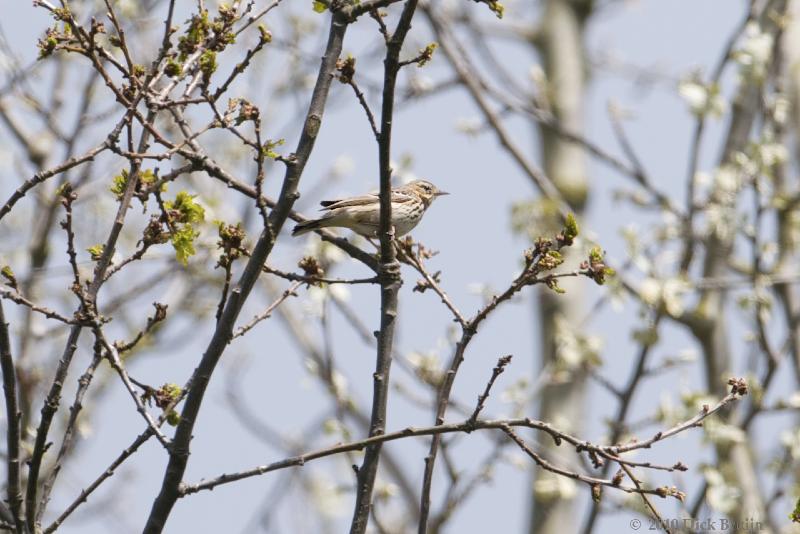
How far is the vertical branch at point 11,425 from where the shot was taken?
3.52 meters

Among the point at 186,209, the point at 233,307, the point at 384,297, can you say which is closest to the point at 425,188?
the point at 384,297

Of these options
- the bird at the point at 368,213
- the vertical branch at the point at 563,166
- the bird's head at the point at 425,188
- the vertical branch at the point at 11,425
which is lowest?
the vertical branch at the point at 11,425

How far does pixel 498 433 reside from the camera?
8.12m

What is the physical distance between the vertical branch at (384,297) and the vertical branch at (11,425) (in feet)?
3.95

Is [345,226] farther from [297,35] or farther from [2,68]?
[297,35]

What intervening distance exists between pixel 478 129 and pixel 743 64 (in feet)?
9.86

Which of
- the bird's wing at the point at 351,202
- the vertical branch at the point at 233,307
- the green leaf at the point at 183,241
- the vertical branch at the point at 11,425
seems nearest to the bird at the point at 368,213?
the bird's wing at the point at 351,202

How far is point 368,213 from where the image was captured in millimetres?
6555

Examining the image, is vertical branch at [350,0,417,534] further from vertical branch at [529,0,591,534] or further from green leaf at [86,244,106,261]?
vertical branch at [529,0,591,534]

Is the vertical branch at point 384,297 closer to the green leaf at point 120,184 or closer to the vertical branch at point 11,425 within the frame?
the green leaf at point 120,184

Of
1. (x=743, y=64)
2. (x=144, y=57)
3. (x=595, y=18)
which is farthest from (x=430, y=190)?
(x=595, y=18)

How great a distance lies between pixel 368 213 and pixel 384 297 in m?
2.40

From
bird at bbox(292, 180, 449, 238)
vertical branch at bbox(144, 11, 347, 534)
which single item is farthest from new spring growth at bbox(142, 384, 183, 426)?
bird at bbox(292, 180, 449, 238)

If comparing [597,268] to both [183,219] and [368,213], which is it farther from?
[368,213]
